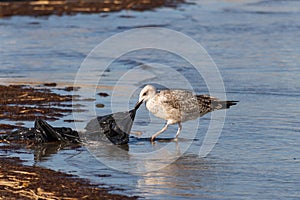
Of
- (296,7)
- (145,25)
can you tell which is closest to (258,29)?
(145,25)

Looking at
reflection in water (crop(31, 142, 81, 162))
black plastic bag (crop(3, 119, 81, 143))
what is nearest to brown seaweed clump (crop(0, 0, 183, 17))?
black plastic bag (crop(3, 119, 81, 143))

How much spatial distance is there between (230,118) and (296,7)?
60.3 feet

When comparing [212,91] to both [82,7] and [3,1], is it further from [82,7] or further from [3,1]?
[3,1]

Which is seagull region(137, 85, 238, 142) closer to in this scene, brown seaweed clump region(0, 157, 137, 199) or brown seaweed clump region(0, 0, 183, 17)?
brown seaweed clump region(0, 157, 137, 199)

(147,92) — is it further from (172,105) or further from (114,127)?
(114,127)

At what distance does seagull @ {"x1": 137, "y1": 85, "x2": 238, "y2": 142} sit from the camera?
30.2ft

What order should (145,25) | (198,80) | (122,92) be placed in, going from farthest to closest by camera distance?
(145,25) → (198,80) → (122,92)

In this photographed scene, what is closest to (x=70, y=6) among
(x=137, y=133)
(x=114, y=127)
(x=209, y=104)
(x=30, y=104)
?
(x=30, y=104)

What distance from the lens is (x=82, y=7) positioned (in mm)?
30375

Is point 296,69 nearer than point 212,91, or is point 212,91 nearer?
point 212,91

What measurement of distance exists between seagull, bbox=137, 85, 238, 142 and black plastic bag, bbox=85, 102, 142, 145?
199mm

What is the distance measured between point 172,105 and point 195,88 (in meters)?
3.59

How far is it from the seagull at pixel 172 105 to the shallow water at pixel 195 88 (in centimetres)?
28

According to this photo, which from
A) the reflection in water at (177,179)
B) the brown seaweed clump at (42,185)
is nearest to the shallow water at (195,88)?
the reflection in water at (177,179)
